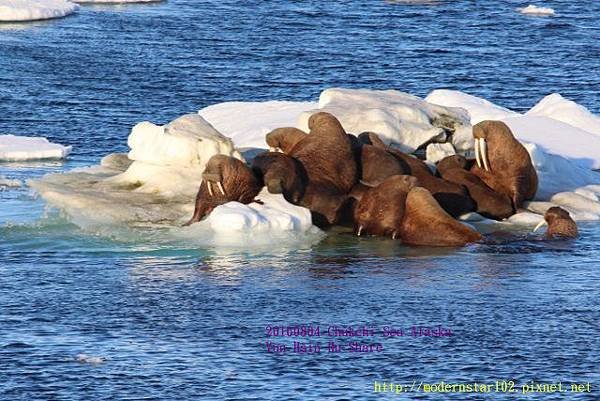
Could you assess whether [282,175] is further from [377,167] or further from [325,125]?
[377,167]

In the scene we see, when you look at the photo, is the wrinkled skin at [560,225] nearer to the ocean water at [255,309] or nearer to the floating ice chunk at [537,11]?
the ocean water at [255,309]

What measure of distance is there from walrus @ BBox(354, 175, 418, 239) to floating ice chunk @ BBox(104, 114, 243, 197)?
1.72 meters

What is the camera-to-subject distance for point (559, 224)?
15508mm

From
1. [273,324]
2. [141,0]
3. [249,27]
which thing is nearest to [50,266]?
[273,324]

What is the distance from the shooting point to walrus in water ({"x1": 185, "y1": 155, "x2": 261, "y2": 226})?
15.5m

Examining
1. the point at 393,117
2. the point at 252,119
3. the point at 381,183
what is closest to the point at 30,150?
→ the point at 252,119

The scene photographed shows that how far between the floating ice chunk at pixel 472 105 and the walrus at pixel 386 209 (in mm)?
6115

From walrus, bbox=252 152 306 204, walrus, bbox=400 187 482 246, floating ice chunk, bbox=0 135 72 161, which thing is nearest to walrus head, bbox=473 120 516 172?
walrus, bbox=400 187 482 246

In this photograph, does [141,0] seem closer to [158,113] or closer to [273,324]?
[158,113]

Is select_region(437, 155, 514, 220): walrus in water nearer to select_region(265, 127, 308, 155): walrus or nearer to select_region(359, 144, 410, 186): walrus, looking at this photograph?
select_region(359, 144, 410, 186): walrus

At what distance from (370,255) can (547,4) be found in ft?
105

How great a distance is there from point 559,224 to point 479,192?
1274 mm

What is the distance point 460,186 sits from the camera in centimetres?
1633

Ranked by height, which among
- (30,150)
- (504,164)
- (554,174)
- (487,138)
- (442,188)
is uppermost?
(487,138)
